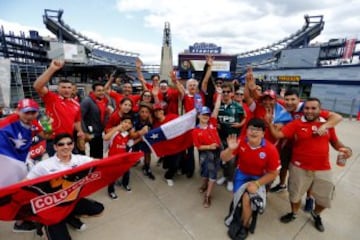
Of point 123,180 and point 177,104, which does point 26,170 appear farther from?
point 177,104

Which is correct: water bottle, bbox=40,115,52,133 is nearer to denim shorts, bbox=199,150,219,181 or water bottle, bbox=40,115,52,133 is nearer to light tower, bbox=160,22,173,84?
denim shorts, bbox=199,150,219,181

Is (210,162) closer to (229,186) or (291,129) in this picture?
(229,186)

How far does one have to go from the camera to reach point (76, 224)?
2156 millimetres

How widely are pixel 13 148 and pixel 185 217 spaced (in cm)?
211

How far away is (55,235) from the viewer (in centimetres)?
175

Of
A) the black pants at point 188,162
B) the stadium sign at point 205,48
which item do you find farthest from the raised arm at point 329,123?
the stadium sign at point 205,48

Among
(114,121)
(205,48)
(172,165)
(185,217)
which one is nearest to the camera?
(185,217)

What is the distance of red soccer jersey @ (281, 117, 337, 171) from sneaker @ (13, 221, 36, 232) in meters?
3.16

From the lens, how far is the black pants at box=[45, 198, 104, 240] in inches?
68.4

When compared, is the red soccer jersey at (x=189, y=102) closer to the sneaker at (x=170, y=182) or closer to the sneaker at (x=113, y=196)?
the sneaker at (x=170, y=182)

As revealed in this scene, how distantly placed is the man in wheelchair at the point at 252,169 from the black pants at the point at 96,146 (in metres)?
2.12

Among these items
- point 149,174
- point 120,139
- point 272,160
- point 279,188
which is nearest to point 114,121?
point 120,139

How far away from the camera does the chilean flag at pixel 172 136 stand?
3.11m

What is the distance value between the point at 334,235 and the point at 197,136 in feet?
6.39
